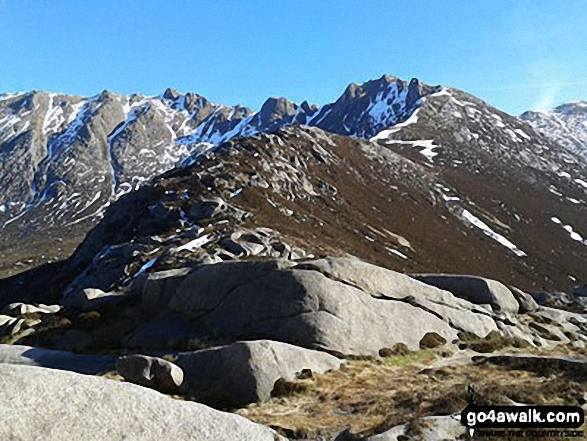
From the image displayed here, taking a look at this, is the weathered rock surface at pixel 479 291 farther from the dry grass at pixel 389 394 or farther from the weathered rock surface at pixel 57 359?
the weathered rock surface at pixel 57 359

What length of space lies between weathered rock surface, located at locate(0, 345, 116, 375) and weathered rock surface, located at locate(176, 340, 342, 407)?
5.16 m

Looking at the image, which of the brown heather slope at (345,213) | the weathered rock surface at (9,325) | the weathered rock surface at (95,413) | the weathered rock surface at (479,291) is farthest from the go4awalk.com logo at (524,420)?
the brown heather slope at (345,213)

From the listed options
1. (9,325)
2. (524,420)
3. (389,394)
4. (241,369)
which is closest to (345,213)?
(9,325)

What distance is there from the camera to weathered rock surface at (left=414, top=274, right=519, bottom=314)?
120 ft

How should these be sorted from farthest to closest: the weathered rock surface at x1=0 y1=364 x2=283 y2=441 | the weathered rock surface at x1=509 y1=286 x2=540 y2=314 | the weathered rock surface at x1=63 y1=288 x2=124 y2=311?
the weathered rock surface at x1=509 y1=286 x2=540 y2=314 → the weathered rock surface at x1=63 y1=288 x2=124 y2=311 → the weathered rock surface at x1=0 y1=364 x2=283 y2=441

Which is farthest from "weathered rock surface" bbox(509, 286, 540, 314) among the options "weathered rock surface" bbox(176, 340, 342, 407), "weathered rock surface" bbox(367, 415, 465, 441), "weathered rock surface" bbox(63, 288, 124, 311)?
"weathered rock surface" bbox(63, 288, 124, 311)

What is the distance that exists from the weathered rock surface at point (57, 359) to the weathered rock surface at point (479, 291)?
78.5 feet

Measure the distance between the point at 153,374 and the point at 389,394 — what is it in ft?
30.4

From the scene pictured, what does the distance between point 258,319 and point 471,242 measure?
4182 inches

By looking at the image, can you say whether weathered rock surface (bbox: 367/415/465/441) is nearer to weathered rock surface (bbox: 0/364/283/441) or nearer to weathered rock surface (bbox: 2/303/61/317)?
weathered rock surface (bbox: 0/364/283/441)

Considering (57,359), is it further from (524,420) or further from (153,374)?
(524,420)

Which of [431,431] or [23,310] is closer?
[431,431]

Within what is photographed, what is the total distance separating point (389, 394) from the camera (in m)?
19.7

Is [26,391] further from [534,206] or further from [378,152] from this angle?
[534,206]
